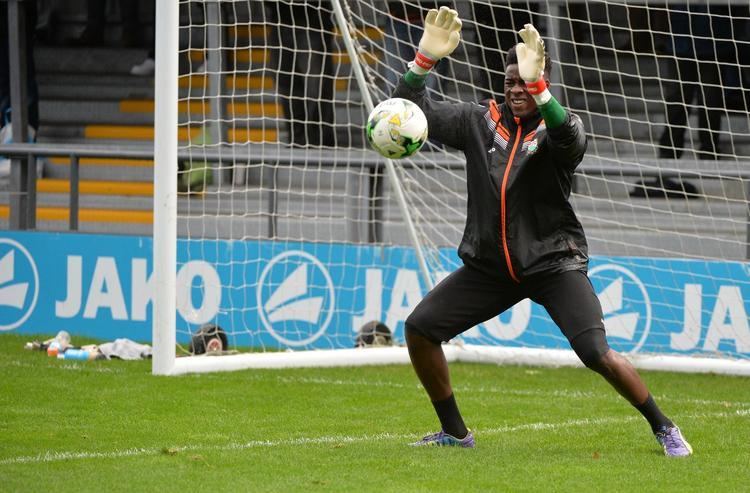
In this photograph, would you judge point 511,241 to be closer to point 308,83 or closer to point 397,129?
point 397,129

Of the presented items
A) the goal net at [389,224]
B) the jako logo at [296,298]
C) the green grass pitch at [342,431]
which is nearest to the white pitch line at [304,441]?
the green grass pitch at [342,431]

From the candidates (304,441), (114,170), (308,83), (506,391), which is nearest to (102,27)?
(114,170)

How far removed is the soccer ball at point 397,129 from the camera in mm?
6484

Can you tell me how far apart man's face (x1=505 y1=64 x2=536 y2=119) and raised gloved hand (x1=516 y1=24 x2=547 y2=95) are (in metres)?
0.30

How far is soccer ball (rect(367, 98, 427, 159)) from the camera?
21.3ft

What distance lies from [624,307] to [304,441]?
4806mm

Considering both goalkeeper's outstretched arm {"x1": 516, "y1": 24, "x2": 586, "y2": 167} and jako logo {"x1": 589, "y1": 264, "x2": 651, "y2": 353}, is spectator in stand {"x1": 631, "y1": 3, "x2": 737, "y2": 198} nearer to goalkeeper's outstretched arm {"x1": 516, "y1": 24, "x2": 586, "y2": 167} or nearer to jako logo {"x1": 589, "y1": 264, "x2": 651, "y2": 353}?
jako logo {"x1": 589, "y1": 264, "x2": 651, "y2": 353}

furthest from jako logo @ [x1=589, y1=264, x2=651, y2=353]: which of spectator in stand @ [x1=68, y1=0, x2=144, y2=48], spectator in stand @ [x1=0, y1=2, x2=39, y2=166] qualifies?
spectator in stand @ [x1=68, y1=0, x2=144, y2=48]

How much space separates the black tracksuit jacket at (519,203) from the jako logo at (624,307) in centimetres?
453

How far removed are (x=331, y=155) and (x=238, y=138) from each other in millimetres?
2904

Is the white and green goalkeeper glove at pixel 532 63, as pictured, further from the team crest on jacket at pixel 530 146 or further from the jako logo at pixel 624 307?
the jako logo at pixel 624 307

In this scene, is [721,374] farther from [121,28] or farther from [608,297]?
[121,28]

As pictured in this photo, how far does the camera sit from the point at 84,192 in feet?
47.8

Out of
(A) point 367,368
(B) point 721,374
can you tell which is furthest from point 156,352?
(B) point 721,374
